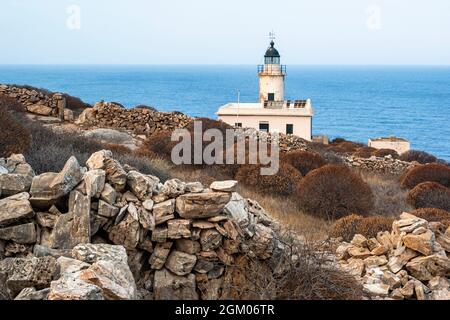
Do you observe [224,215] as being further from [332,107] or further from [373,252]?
[332,107]

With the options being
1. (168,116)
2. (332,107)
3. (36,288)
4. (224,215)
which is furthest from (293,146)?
(332,107)

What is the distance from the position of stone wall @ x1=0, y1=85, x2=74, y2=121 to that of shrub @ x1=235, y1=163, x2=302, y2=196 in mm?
10950

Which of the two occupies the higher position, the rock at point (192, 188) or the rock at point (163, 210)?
the rock at point (192, 188)

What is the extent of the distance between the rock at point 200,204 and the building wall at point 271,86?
34.1m

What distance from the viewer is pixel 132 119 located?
2348 cm

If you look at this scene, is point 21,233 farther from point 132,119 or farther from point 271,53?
point 271,53

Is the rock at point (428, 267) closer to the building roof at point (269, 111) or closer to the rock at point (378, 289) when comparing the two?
the rock at point (378, 289)

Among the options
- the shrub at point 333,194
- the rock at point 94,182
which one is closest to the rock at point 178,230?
the rock at point 94,182

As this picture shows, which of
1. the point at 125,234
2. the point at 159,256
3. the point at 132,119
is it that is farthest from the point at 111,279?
the point at 132,119

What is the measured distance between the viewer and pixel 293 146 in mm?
22531

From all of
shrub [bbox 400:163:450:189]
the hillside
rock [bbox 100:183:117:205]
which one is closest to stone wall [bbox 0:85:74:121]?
the hillside

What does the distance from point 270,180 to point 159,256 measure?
758cm

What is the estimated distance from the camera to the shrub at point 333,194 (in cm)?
1293
